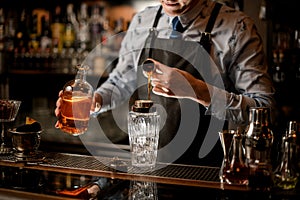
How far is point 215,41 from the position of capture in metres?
2.31

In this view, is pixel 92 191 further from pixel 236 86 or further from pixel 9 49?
pixel 9 49

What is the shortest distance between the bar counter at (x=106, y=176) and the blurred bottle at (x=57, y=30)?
2.40 m

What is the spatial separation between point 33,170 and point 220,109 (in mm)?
847

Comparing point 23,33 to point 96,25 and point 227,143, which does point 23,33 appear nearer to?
point 96,25

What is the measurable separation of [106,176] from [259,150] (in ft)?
1.72

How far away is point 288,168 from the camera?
1448mm

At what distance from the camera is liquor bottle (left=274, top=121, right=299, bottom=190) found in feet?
4.71

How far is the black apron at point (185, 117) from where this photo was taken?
230cm

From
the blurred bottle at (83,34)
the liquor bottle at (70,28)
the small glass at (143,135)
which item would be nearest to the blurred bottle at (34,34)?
the liquor bottle at (70,28)

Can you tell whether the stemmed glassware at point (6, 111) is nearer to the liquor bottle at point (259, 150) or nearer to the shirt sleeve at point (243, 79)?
the shirt sleeve at point (243, 79)

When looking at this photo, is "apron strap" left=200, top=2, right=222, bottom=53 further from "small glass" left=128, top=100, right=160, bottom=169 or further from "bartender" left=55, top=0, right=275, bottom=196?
"small glass" left=128, top=100, right=160, bottom=169

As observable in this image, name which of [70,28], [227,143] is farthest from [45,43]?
[227,143]

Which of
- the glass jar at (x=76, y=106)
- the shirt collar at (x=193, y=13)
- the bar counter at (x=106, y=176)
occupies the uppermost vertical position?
the shirt collar at (x=193, y=13)

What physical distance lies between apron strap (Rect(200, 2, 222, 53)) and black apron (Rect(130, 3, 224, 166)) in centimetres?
1
